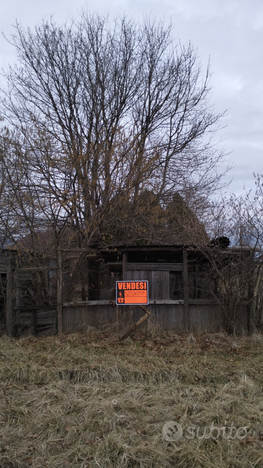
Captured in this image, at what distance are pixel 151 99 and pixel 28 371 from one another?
11.1 m

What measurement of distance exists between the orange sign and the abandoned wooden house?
3.13 feet

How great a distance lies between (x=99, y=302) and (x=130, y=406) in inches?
198

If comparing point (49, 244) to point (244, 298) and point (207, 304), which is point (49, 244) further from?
point (244, 298)

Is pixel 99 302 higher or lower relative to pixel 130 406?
higher

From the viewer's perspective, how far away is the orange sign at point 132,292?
923cm

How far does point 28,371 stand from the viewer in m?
6.96

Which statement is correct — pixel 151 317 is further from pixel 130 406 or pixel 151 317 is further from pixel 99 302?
pixel 130 406

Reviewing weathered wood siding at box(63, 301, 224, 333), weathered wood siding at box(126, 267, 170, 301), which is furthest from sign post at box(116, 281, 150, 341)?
weathered wood siding at box(126, 267, 170, 301)

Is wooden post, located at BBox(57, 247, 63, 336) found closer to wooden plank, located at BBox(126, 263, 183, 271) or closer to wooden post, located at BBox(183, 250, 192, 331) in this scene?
wooden plank, located at BBox(126, 263, 183, 271)

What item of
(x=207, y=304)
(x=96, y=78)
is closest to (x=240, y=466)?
(x=207, y=304)

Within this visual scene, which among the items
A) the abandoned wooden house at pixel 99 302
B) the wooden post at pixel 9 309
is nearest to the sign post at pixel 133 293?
the abandoned wooden house at pixel 99 302

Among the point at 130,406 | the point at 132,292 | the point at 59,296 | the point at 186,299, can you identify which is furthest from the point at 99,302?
the point at 130,406

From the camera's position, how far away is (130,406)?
5.48m

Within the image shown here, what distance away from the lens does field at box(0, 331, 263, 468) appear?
438 cm
